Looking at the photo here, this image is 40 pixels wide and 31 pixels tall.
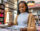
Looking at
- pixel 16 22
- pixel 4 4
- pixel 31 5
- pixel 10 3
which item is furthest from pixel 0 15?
pixel 16 22

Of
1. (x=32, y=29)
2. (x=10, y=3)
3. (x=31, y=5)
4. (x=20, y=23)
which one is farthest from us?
(x=10, y=3)

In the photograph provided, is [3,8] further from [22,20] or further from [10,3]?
[22,20]

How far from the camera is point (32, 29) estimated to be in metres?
0.86

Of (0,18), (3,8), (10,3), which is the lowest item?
(0,18)

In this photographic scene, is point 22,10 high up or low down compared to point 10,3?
down

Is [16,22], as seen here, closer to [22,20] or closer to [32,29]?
[22,20]

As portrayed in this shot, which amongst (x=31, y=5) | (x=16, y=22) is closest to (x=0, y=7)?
(x=31, y=5)

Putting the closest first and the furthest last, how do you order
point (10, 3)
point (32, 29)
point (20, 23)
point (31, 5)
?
point (32, 29) → point (20, 23) → point (31, 5) → point (10, 3)

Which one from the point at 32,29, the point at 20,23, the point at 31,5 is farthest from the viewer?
the point at 31,5

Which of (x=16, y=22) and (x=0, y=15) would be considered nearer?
(x=16, y=22)

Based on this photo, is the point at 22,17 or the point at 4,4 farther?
the point at 4,4

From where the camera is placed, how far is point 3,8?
429 centimetres

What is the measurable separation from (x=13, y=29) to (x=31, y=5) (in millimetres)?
3346

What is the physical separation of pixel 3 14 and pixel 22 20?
3.30 metres
